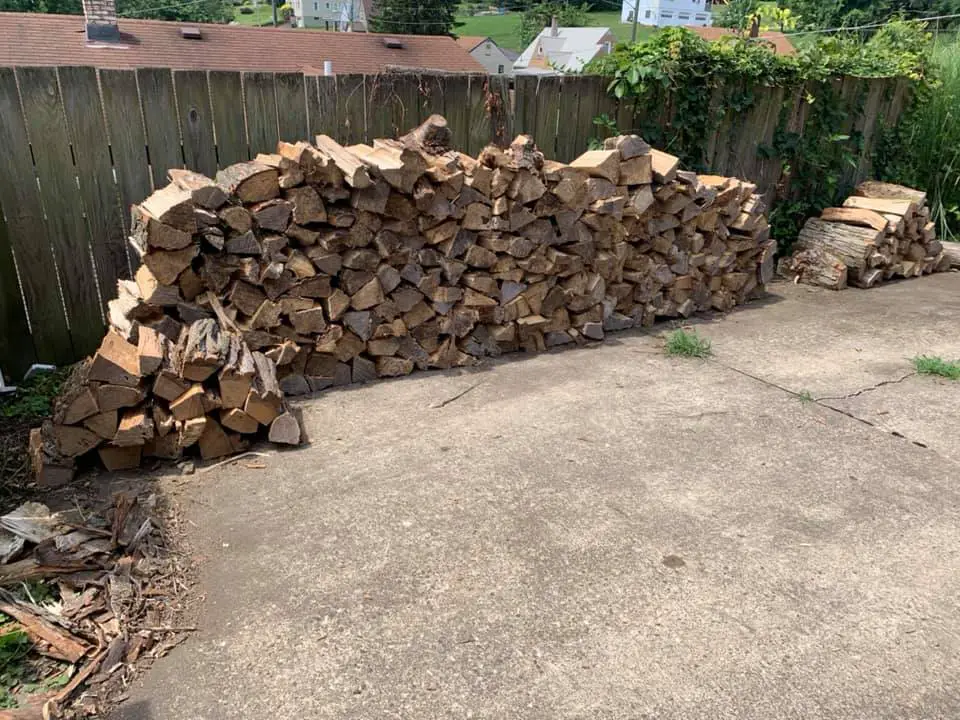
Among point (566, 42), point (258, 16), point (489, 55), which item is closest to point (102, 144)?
point (489, 55)

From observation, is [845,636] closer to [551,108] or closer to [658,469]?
[658,469]

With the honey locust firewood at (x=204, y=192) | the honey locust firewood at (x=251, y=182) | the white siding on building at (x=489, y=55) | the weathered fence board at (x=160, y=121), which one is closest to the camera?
the honey locust firewood at (x=204, y=192)

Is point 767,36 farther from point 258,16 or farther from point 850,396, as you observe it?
point 258,16

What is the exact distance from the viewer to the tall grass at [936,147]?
7.79m

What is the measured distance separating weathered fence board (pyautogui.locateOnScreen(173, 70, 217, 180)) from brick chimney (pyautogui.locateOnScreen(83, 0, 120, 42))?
15822mm

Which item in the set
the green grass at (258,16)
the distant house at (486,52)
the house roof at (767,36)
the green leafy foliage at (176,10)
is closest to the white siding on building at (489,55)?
the distant house at (486,52)

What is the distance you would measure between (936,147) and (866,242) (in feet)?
7.73

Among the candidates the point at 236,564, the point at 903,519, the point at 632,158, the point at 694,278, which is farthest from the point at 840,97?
the point at 236,564

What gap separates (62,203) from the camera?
4.19 meters

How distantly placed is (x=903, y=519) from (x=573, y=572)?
1.56 metres

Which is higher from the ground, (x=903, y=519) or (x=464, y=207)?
(x=464, y=207)

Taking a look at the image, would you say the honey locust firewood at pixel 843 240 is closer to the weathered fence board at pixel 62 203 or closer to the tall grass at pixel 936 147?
the tall grass at pixel 936 147

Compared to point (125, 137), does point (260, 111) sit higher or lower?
higher

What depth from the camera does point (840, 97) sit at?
7070mm
